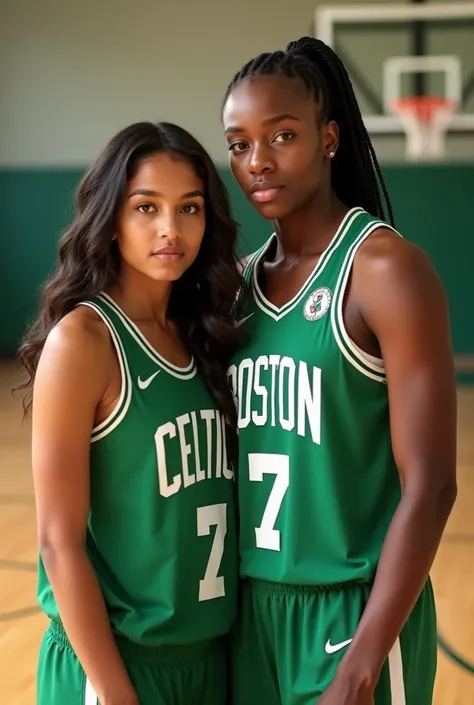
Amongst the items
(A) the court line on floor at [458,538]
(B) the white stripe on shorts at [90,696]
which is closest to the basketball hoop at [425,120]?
(A) the court line on floor at [458,538]

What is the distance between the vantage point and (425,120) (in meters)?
7.31

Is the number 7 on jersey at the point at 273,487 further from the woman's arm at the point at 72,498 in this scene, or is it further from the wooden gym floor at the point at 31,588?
the wooden gym floor at the point at 31,588

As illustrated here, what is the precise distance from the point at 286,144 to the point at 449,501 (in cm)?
53

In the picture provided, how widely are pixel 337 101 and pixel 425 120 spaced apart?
6.23m

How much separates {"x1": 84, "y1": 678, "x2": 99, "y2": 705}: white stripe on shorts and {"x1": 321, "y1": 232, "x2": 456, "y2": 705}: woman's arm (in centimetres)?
30

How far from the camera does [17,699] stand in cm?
238

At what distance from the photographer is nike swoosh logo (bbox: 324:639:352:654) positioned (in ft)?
3.90

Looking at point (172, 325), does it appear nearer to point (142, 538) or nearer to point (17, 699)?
point (142, 538)

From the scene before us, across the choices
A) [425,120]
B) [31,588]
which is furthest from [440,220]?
[31,588]

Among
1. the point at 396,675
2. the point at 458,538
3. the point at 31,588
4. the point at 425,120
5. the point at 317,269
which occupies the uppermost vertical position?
the point at 317,269

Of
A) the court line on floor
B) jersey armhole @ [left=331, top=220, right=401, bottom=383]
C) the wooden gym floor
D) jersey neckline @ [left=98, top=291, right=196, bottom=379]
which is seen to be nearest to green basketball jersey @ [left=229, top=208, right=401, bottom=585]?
jersey armhole @ [left=331, top=220, right=401, bottom=383]

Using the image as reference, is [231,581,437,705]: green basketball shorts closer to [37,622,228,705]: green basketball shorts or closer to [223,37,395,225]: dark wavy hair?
[37,622,228,705]: green basketball shorts

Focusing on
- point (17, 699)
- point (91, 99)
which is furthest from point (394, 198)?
point (17, 699)

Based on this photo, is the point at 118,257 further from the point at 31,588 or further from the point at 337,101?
the point at 31,588
